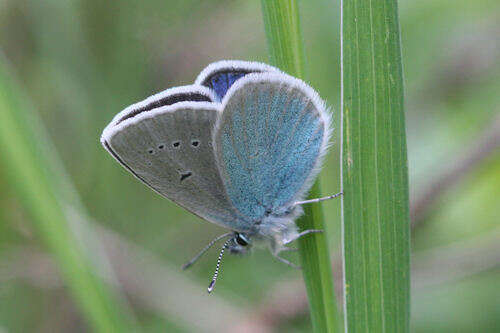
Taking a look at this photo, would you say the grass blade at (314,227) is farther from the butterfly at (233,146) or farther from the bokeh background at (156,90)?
the bokeh background at (156,90)

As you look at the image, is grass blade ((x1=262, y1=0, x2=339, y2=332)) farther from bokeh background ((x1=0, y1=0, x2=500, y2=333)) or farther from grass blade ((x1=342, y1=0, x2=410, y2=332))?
bokeh background ((x1=0, y1=0, x2=500, y2=333))

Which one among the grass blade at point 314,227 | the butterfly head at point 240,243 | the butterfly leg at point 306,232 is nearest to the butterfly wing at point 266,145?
the butterfly head at point 240,243

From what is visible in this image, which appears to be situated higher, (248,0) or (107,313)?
(248,0)

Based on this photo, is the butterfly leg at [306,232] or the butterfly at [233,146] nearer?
the butterfly leg at [306,232]

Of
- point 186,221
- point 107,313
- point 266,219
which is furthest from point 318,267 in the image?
point 186,221

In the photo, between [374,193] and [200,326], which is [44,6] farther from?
[374,193]

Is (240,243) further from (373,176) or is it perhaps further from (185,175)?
(373,176)

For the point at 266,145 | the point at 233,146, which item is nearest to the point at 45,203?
the point at 233,146
